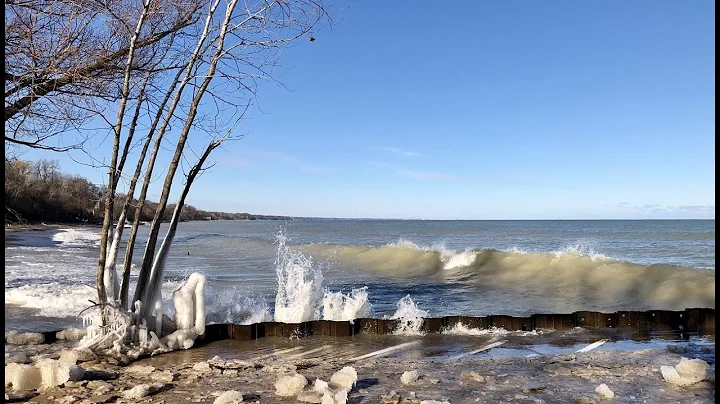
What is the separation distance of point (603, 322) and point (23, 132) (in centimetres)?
900

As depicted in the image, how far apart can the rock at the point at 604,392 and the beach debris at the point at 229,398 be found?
3.47 metres

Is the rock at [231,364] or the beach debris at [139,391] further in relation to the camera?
the rock at [231,364]

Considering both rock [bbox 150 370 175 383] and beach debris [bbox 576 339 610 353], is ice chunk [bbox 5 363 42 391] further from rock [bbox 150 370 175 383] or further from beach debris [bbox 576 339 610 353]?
beach debris [bbox 576 339 610 353]

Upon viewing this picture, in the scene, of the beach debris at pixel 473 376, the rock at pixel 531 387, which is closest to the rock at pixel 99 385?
the beach debris at pixel 473 376

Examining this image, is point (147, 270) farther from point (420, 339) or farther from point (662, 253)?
point (662, 253)

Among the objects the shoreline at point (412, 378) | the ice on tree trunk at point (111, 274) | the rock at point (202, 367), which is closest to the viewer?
the shoreline at point (412, 378)

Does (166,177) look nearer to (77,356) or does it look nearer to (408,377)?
(77,356)

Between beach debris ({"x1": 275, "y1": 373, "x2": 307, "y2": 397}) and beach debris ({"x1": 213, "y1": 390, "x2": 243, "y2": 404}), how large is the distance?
433mm

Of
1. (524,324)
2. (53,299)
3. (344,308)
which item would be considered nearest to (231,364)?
(344,308)

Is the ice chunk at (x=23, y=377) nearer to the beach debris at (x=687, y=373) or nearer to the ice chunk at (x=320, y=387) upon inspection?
the ice chunk at (x=320, y=387)

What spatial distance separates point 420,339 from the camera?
28.3 feet

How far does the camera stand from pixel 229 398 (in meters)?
4.87

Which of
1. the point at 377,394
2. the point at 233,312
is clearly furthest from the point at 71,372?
the point at 233,312

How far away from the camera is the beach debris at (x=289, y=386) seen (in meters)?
5.21
